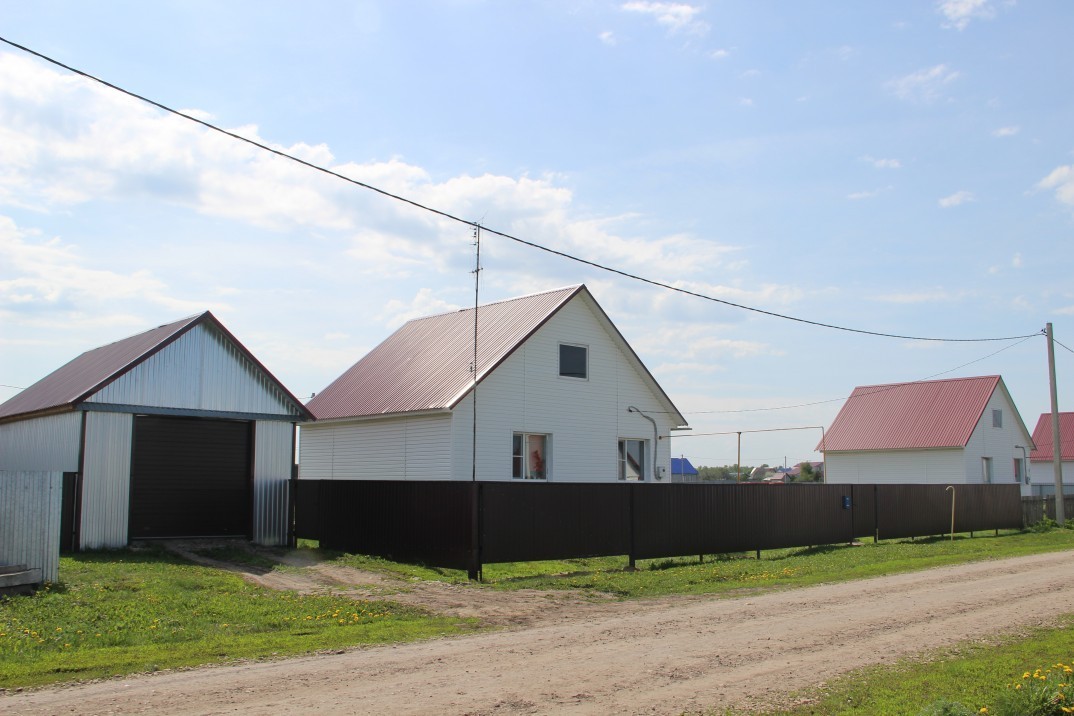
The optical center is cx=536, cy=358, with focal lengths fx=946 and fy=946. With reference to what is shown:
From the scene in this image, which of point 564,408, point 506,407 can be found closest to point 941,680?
point 506,407

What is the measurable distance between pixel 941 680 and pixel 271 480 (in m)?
17.2

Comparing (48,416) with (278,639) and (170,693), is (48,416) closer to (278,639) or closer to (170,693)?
(278,639)

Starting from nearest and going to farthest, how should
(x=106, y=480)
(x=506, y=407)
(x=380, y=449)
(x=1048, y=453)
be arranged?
(x=106, y=480) → (x=506, y=407) → (x=380, y=449) → (x=1048, y=453)

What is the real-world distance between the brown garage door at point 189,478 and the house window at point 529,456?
723 cm

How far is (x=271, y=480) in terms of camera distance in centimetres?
2261

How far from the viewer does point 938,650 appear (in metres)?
10.1

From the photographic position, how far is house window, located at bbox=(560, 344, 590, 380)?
89.4ft

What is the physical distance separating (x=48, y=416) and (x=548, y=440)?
1260cm

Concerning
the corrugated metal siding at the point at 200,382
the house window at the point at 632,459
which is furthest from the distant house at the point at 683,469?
the corrugated metal siding at the point at 200,382

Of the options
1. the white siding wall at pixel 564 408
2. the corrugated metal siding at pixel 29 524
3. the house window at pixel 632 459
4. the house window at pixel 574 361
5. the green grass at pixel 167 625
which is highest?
the house window at pixel 574 361

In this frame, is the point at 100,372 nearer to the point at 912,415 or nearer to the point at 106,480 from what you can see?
the point at 106,480

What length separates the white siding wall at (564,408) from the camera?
82.2 feet

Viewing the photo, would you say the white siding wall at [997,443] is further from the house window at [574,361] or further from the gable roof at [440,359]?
the house window at [574,361]

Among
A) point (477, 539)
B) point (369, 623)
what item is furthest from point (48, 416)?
point (369, 623)
